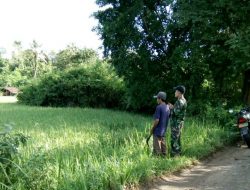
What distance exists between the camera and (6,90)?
283 feet

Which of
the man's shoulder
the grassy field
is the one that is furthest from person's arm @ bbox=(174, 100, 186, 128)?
the grassy field

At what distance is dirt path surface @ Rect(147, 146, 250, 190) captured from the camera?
7.77 metres

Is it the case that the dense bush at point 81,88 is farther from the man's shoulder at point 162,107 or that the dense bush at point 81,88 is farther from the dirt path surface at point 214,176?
the man's shoulder at point 162,107

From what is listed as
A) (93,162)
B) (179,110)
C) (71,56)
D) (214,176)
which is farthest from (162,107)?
(71,56)

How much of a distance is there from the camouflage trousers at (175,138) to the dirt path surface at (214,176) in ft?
2.05

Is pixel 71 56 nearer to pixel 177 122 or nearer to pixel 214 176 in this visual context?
pixel 177 122

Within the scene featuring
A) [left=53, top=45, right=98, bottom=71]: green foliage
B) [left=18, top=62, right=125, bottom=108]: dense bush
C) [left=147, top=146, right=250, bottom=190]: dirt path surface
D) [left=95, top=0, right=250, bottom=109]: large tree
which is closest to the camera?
[left=147, top=146, right=250, bottom=190]: dirt path surface

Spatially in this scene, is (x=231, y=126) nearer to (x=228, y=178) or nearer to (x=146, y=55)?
(x=228, y=178)

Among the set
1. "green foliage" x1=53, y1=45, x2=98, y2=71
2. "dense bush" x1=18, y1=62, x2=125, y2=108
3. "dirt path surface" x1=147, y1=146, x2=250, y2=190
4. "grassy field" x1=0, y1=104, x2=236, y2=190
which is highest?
"green foliage" x1=53, y1=45, x2=98, y2=71

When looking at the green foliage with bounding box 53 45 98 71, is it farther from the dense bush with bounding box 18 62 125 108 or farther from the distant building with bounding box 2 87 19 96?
the dense bush with bounding box 18 62 125 108

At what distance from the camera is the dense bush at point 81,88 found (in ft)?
104

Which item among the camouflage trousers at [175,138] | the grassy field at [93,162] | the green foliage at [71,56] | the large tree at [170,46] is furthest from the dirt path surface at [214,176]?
the green foliage at [71,56]

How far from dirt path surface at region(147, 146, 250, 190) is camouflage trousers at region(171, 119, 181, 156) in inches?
24.6

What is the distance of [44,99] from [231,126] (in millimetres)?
24003
